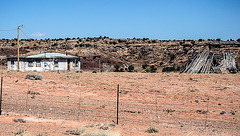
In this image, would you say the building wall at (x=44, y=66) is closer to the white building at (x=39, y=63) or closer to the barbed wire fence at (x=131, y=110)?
the white building at (x=39, y=63)

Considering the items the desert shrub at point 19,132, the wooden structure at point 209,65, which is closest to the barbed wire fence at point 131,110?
the desert shrub at point 19,132

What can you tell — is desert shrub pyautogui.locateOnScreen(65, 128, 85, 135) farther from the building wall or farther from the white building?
the building wall

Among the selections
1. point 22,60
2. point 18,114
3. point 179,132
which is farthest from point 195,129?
point 22,60

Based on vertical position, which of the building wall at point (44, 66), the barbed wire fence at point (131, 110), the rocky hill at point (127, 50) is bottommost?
the barbed wire fence at point (131, 110)

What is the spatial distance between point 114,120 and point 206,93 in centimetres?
1035

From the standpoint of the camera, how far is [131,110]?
13.7 m

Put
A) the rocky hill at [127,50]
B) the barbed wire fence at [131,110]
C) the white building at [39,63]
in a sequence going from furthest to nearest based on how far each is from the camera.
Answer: the rocky hill at [127,50]
the white building at [39,63]
the barbed wire fence at [131,110]

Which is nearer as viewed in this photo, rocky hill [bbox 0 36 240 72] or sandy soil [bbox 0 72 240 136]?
sandy soil [bbox 0 72 240 136]

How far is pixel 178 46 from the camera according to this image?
69125 mm

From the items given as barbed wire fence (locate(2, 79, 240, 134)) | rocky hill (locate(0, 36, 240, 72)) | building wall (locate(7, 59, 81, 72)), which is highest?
rocky hill (locate(0, 36, 240, 72))

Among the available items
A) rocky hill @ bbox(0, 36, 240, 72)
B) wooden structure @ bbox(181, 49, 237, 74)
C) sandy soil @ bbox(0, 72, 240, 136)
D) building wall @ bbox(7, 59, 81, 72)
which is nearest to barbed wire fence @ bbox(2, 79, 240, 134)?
sandy soil @ bbox(0, 72, 240, 136)

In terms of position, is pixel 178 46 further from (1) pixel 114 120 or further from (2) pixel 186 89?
(1) pixel 114 120

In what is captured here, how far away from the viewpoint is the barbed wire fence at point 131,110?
1155cm

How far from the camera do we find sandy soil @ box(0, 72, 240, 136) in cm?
995
